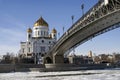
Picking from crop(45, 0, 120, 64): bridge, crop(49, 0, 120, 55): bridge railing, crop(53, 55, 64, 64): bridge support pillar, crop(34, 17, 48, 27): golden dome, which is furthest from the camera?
crop(34, 17, 48, 27): golden dome

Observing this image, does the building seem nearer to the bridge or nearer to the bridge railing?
the bridge

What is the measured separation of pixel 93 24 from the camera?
39062 mm

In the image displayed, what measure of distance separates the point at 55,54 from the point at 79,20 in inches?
774

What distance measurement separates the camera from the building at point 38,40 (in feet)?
328

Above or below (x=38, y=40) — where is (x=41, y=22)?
above

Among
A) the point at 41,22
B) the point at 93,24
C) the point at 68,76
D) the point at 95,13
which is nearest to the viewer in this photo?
the point at 68,76

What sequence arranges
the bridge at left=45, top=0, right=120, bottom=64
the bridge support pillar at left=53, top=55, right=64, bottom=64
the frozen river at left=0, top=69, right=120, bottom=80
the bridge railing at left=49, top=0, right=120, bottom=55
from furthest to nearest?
the bridge support pillar at left=53, top=55, right=64, bottom=64 < the bridge at left=45, top=0, right=120, bottom=64 < the bridge railing at left=49, top=0, right=120, bottom=55 < the frozen river at left=0, top=69, right=120, bottom=80

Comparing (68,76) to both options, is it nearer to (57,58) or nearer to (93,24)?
(93,24)

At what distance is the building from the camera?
100000mm

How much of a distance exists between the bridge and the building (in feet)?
140

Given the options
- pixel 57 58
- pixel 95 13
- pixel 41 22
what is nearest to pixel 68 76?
pixel 95 13

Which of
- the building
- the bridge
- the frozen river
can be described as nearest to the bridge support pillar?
the bridge

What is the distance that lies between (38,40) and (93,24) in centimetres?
6449

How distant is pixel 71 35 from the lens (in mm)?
47188
